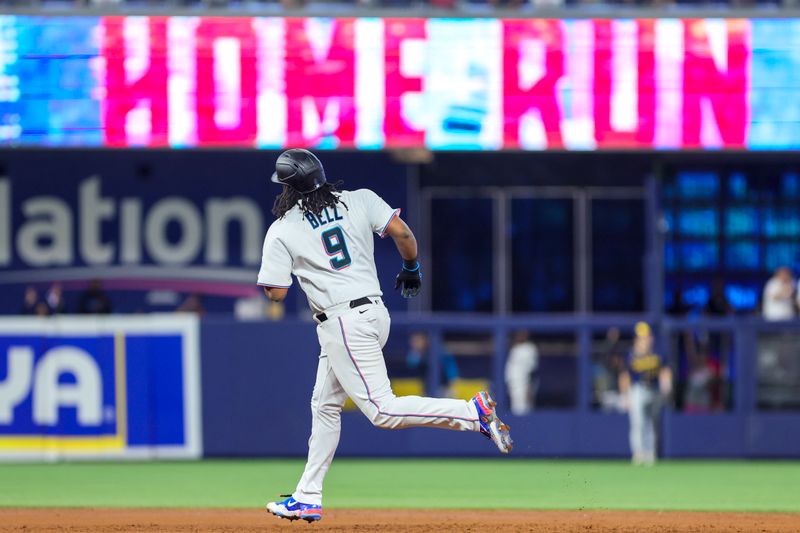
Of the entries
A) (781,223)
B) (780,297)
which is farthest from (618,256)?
(780,297)

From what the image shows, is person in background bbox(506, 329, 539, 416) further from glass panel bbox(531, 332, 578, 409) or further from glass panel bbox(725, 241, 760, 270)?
glass panel bbox(725, 241, 760, 270)

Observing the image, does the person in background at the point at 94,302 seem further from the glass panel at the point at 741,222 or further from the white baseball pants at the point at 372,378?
the white baseball pants at the point at 372,378

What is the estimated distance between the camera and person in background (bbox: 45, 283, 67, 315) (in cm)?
1722

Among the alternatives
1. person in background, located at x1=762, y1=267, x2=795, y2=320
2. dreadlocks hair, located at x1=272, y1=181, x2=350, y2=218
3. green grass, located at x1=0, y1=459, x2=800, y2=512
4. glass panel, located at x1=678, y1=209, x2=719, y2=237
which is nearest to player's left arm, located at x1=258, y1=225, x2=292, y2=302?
dreadlocks hair, located at x1=272, y1=181, x2=350, y2=218

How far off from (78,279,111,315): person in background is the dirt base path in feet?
25.4

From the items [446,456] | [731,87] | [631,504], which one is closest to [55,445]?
[446,456]

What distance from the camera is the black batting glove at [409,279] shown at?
798 centimetres

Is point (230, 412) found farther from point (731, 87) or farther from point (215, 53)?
point (731, 87)

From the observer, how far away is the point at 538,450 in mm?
15977

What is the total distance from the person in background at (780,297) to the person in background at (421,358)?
3.70 m

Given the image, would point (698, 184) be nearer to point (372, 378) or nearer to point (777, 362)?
point (777, 362)

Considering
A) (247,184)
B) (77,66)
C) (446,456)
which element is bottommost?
(446,456)

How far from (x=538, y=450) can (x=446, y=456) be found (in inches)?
40.1

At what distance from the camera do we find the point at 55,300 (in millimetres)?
17250
